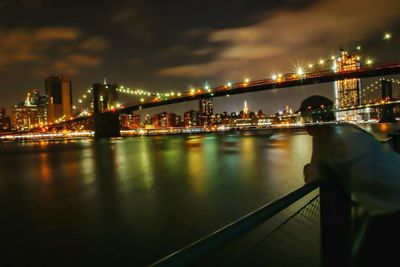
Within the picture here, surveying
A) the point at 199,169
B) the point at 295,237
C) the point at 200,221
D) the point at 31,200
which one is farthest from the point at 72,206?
the point at 199,169

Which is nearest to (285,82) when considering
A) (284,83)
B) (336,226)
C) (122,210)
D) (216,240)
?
(284,83)

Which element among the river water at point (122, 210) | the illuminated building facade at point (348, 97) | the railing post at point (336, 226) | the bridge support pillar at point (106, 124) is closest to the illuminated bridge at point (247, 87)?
the bridge support pillar at point (106, 124)

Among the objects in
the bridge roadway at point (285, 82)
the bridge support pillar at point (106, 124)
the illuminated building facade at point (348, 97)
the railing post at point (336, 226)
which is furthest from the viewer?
the illuminated building facade at point (348, 97)

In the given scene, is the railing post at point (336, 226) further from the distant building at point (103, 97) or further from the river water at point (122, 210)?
the distant building at point (103, 97)

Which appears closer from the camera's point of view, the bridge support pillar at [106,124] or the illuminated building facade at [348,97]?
the bridge support pillar at [106,124]

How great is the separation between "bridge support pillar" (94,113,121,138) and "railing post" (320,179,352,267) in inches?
2596

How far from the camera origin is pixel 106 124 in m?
67.9

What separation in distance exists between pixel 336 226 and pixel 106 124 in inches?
2691

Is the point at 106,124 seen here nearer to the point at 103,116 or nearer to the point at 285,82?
the point at 103,116

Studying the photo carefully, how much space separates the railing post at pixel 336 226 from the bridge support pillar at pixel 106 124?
65.9m

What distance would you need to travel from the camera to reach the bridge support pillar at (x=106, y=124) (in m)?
66.4

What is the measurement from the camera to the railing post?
2.24 metres

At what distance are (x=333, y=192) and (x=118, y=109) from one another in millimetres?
66179

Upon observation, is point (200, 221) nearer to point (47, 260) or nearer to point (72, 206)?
point (47, 260)
